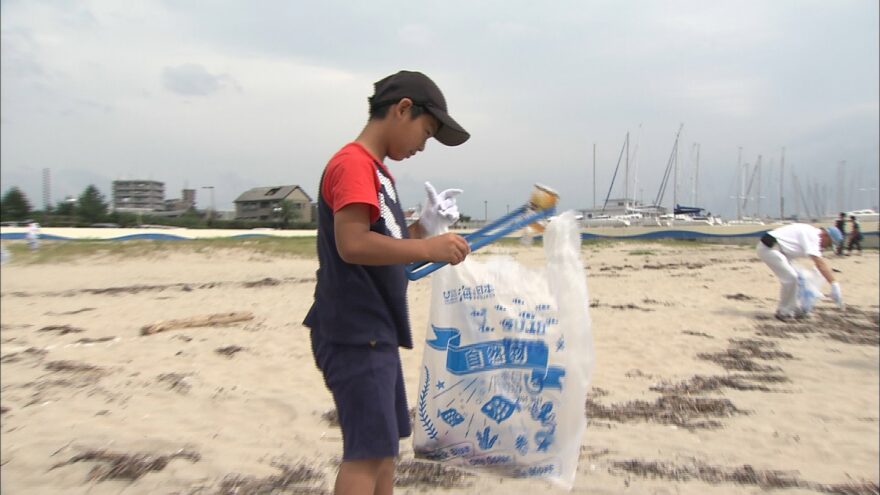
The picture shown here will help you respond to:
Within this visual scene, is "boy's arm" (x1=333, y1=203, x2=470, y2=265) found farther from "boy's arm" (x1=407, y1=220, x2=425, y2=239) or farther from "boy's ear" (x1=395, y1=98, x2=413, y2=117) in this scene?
"boy's arm" (x1=407, y1=220, x2=425, y2=239)

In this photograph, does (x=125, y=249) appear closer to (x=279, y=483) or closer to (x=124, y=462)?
(x=124, y=462)

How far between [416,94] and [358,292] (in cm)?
57

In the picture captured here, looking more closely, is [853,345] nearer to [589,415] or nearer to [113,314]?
[589,415]

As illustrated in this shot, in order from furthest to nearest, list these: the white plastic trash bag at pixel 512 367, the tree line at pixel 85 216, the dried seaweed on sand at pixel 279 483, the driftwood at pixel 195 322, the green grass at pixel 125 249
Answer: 1. the tree line at pixel 85 216
2. the green grass at pixel 125 249
3. the driftwood at pixel 195 322
4. the dried seaweed on sand at pixel 279 483
5. the white plastic trash bag at pixel 512 367

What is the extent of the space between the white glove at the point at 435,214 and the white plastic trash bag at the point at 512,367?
0.17 metres

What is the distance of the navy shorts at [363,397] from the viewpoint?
1.64 meters

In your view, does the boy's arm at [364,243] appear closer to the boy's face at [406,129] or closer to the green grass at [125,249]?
the boy's face at [406,129]

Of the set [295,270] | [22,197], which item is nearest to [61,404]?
[295,270]

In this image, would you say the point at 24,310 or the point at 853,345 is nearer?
the point at 853,345

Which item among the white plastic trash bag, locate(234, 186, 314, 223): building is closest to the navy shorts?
the white plastic trash bag

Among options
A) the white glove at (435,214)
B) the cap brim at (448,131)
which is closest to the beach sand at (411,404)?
the white glove at (435,214)

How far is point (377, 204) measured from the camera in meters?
1.60

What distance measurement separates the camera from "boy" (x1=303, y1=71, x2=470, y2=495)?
159cm

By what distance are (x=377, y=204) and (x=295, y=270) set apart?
1609 cm
